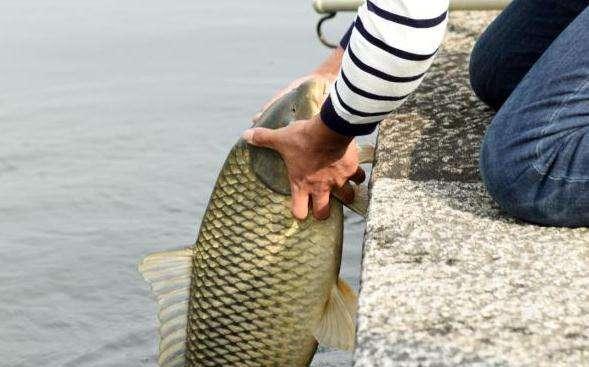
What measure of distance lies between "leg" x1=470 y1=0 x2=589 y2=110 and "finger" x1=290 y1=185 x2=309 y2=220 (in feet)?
3.23

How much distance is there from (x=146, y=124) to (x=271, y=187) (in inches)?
157

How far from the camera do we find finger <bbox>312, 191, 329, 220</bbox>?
2981 mm

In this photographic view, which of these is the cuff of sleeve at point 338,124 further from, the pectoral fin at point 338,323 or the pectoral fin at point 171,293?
the pectoral fin at point 171,293

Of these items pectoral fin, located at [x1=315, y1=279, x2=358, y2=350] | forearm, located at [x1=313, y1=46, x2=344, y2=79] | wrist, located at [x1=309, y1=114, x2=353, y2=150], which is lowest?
pectoral fin, located at [x1=315, y1=279, x2=358, y2=350]

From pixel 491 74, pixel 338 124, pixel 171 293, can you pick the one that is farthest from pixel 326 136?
pixel 491 74

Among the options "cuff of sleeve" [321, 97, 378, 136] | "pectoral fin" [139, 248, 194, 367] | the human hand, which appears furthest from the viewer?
"pectoral fin" [139, 248, 194, 367]

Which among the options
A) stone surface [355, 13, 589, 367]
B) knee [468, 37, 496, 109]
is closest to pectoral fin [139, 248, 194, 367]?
→ stone surface [355, 13, 589, 367]

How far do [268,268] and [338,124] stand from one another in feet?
1.81

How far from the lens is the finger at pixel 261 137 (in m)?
2.96

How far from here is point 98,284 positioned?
482 cm

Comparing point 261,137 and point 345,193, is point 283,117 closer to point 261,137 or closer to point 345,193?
point 261,137

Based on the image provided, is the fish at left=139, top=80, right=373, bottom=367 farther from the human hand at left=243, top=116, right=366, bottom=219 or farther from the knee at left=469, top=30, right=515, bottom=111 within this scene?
the knee at left=469, top=30, right=515, bottom=111

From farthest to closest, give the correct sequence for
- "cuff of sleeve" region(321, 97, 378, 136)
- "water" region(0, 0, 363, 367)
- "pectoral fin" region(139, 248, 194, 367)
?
"water" region(0, 0, 363, 367)
"pectoral fin" region(139, 248, 194, 367)
"cuff of sleeve" region(321, 97, 378, 136)

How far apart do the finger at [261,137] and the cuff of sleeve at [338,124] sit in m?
0.29
